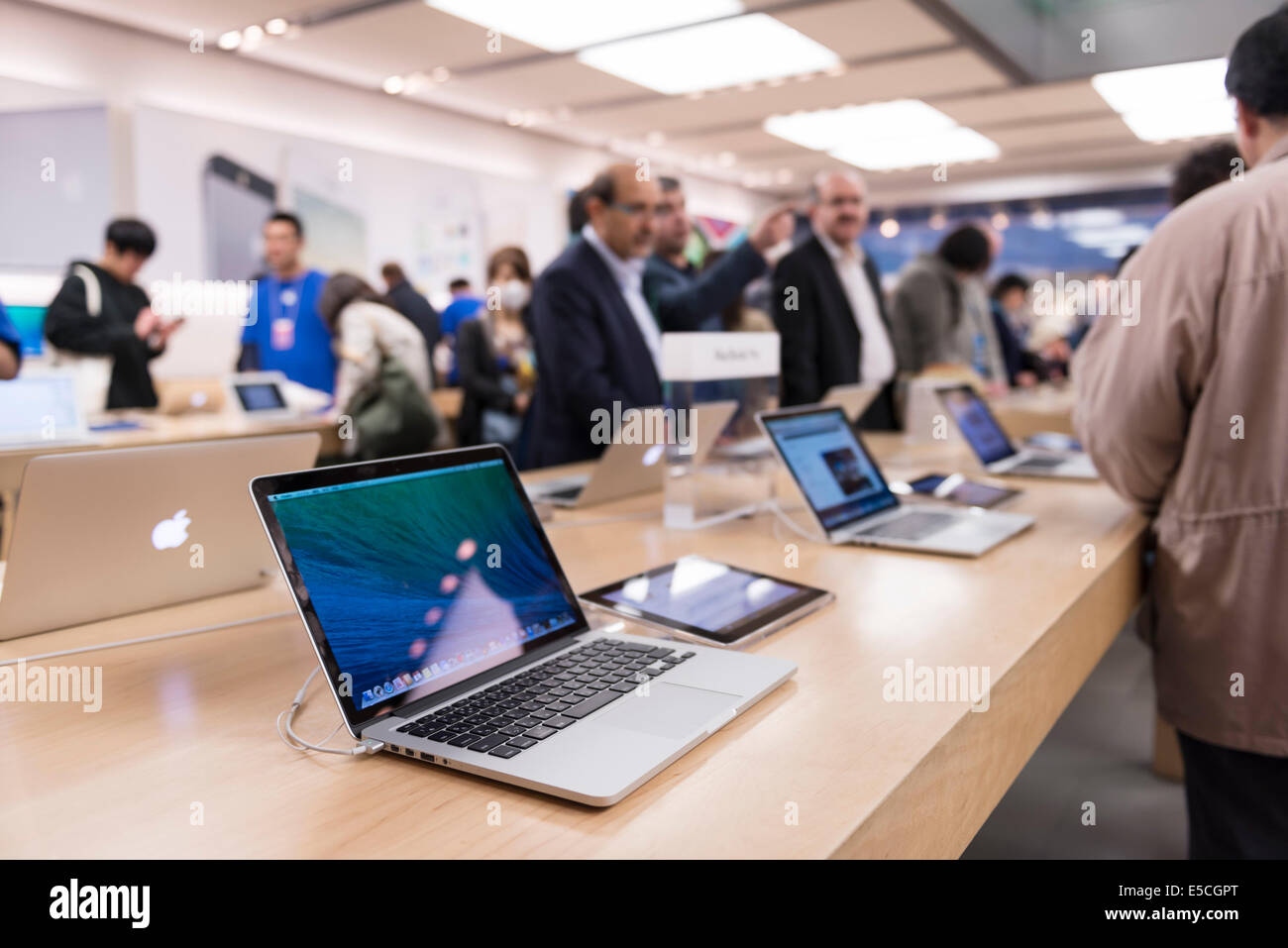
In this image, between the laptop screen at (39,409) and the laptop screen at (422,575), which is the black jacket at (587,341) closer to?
the laptop screen at (422,575)

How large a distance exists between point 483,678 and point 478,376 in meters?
3.93

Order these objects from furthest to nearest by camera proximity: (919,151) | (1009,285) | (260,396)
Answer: (919,151), (1009,285), (260,396)

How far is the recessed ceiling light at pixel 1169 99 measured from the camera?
579 cm

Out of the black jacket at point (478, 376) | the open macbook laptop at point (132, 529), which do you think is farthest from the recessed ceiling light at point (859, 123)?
the open macbook laptop at point (132, 529)

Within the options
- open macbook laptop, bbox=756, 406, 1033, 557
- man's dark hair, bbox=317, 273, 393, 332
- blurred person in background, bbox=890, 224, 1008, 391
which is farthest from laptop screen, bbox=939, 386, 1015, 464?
man's dark hair, bbox=317, 273, 393, 332

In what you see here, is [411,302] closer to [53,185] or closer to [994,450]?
[53,185]

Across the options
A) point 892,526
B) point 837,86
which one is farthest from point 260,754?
point 837,86

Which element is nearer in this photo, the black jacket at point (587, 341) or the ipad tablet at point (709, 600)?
the ipad tablet at point (709, 600)

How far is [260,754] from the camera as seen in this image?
32.9 inches

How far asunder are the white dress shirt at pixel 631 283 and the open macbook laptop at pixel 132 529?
1376 mm

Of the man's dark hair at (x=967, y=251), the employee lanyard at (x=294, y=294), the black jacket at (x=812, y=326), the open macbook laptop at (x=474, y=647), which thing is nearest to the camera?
the open macbook laptop at (x=474, y=647)

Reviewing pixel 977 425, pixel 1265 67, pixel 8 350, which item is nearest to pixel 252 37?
pixel 8 350

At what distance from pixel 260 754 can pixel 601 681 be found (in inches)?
12.5

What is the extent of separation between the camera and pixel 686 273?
3.62m
